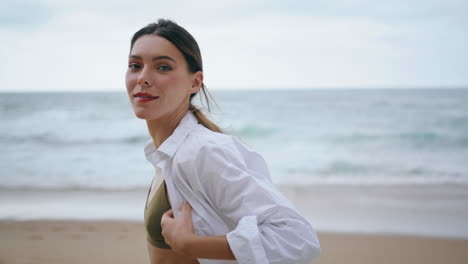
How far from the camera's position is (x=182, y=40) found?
1674 mm

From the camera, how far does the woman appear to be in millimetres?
1290

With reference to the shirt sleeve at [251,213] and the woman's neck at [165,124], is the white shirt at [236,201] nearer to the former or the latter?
the shirt sleeve at [251,213]

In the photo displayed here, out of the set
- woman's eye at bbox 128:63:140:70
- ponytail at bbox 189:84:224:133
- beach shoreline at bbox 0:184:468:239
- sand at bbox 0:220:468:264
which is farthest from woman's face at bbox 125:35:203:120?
beach shoreline at bbox 0:184:468:239

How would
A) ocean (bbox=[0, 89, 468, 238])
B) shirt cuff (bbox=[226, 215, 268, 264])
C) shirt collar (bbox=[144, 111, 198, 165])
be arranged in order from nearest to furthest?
shirt cuff (bbox=[226, 215, 268, 264]) → shirt collar (bbox=[144, 111, 198, 165]) → ocean (bbox=[0, 89, 468, 238])

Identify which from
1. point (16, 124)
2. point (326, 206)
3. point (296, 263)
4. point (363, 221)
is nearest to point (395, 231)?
point (363, 221)

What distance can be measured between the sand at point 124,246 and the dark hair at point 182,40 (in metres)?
3.42

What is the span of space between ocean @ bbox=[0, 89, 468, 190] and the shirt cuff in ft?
2.66

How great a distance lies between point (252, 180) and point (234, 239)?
7.6 inches

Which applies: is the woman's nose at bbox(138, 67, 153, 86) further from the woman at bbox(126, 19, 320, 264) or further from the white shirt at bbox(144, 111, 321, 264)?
the white shirt at bbox(144, 111, 321, 264)

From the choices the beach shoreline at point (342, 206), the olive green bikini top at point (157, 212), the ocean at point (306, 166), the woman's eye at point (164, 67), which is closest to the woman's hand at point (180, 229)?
the olive green bikini top at point (157, 212)

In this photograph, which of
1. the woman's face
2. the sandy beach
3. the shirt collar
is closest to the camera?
the shirt collar

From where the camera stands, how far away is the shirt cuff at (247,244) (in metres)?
1.23

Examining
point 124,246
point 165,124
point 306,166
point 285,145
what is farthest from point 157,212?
point 285,145

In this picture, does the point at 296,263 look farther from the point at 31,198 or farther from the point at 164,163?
the point at 31,198
